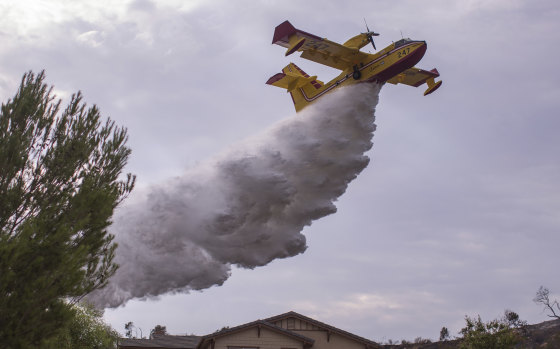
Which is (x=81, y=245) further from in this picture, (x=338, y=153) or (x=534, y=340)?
(x=534, y=340)

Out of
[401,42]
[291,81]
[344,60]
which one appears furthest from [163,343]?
[401,42]

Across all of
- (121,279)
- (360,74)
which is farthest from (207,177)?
(360,74)

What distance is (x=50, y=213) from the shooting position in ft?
41.1

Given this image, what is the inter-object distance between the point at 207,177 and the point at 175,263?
3.35 m

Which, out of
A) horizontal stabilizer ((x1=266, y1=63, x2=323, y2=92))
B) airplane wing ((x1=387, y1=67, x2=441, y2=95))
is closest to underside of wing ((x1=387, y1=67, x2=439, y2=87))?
airplane wing ((x1=387, y1=67, x2=441, y2=95))

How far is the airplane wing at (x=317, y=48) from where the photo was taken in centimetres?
2128

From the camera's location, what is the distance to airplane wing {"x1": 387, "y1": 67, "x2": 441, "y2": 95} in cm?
2553

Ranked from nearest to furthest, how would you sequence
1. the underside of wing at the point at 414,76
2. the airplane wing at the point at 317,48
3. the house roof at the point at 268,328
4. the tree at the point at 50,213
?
the tree at the point at 50,213
the airplane wing at the point at 317,48
the house roof at the point at 268,328
the underside of wing at the point at 414,76

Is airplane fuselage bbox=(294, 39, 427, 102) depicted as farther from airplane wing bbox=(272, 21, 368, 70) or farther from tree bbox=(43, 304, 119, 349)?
tree bbox=(43, 304, 119, 349)

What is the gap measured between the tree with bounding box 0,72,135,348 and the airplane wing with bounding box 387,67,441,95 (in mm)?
15404

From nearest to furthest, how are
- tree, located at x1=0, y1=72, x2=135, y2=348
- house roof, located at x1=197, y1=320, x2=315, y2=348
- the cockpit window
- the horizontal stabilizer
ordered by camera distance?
tree, located at x1=0, y1=72, x2=135, y2=348, the cockpit window, the horizontal stabilizer, house roof, located at x1=197, y1=320, x2=315, y2=348

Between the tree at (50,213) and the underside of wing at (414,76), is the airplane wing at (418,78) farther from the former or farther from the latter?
the tree at (50,213)

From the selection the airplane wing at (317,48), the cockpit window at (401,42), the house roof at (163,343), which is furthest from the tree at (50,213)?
the house roof at (163,343)

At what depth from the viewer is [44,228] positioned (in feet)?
39.7
